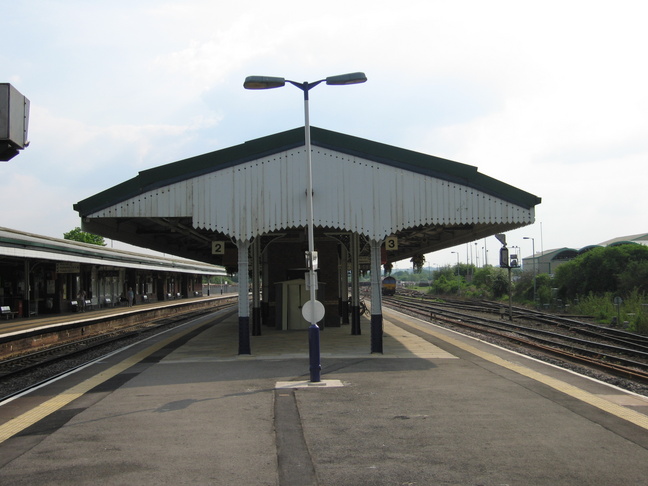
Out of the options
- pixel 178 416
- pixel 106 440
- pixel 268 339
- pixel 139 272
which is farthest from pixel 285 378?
pixel 139 272

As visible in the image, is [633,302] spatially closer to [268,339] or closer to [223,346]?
[268,339]

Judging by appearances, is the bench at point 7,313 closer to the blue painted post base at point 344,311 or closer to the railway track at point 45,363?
the railway track at point 45,363

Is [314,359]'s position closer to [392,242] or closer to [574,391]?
[574,391]

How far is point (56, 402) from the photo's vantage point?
9891mm

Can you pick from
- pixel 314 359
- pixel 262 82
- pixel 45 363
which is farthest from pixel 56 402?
pixel 45 363

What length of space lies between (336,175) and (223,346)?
664 centimetres

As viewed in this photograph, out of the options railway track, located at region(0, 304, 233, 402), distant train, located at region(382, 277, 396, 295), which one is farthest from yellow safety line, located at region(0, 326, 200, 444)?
distant train, located at region(382, 277, 396, 295)

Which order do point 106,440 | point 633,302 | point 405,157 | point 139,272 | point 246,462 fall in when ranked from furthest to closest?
1. point 139,272
2. point 633,302
3. point 405,157
4. point 106,440
5. point 246,462

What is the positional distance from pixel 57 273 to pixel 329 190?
25.3m

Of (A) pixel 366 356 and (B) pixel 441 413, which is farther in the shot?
(A) pixel 366 356

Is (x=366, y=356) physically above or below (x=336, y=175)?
below

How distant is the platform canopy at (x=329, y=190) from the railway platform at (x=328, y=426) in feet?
11.9

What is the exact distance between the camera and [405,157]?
1514 cm

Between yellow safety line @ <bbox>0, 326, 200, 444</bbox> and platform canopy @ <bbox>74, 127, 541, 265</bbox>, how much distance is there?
377 centimetres
